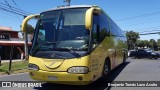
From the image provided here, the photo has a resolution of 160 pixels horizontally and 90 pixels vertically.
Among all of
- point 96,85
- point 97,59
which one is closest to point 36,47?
point 97,59

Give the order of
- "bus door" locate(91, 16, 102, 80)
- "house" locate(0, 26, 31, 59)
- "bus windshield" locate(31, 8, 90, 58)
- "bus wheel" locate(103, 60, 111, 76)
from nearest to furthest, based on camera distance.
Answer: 1. "bus windshield" locate(31, 8, 90, 58)
2. "bus door" locate(91, 16, 102, 80)
3. "bus wheel" locate(103, 60, 111, 76)
4. "house" locate(0, 26, 31, 59)

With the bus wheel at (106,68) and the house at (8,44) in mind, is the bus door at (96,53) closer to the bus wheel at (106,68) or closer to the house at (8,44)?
the bus wheel at (106,68)

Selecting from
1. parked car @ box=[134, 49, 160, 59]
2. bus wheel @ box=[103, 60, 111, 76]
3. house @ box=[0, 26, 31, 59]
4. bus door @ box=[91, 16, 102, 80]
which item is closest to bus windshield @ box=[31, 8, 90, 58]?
bus door @ box=[91, 16, 102, 80]

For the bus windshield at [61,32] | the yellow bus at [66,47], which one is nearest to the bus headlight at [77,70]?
the yellow bus at [66,47]

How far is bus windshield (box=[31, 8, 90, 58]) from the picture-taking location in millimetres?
8336

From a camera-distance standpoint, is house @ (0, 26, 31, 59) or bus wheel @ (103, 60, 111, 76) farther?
house @ (0, 26, 31, 59)

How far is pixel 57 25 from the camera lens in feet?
28.7

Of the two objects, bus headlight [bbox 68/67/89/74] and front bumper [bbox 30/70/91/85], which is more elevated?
bus headlight [bbox 68/67/89/74]

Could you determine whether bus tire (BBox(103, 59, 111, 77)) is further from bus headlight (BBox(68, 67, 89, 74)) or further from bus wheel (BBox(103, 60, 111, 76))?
bus headlight (BBox(68, 67, 89, 74))

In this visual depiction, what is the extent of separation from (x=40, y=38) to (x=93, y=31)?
1.84 meters

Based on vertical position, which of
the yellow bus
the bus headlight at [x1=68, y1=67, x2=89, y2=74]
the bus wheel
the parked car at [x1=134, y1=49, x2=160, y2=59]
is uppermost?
the yellow bus

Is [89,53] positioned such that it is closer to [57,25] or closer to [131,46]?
[57,25]

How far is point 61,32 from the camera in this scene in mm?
8641

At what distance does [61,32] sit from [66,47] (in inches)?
25.5
